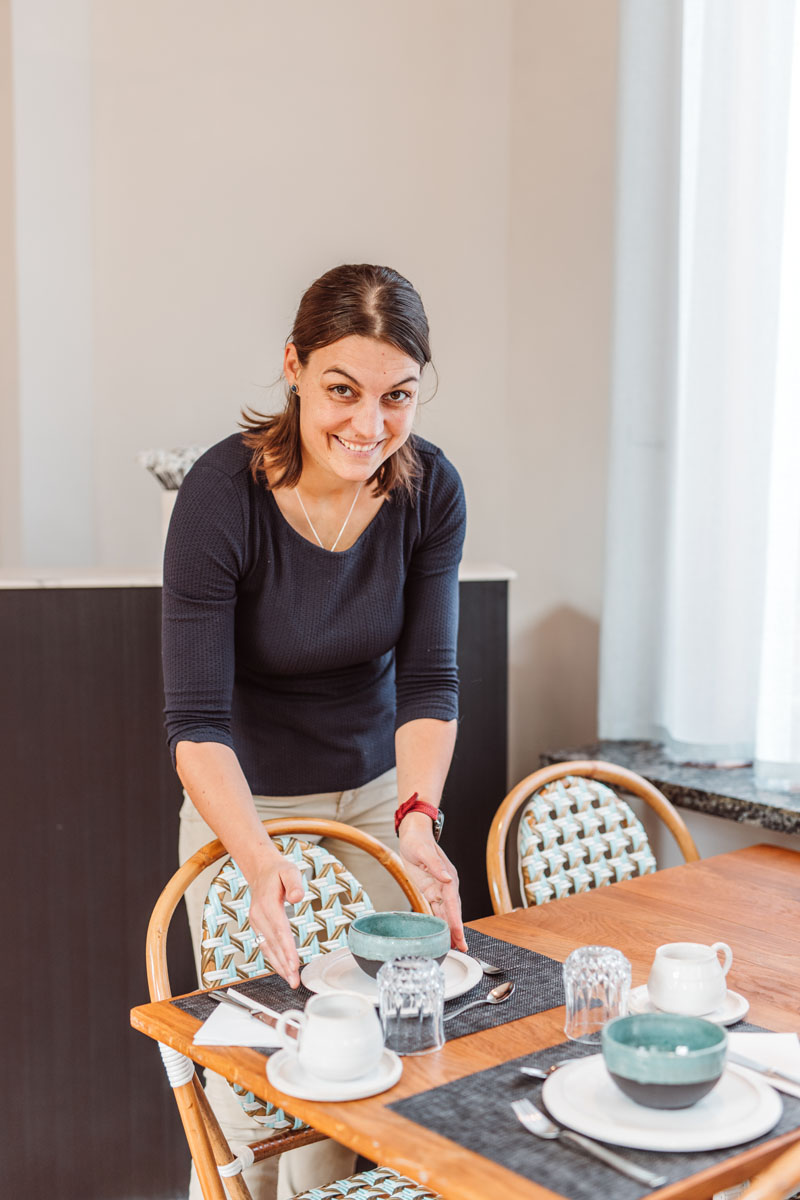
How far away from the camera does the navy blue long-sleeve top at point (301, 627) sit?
1610 millimetres

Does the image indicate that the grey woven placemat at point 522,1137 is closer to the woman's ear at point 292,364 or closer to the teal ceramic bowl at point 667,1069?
the teal ceramic bowl at point 667,1069

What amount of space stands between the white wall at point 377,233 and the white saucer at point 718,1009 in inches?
61.7

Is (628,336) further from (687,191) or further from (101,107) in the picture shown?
(101,107)

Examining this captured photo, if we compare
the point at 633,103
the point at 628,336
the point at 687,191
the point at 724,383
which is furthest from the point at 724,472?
the point at 633,103

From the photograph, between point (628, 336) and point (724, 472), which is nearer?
point (724, 472)

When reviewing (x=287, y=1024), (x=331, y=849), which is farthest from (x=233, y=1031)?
(x=331, y=849)

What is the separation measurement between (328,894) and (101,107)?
1991 millimetres

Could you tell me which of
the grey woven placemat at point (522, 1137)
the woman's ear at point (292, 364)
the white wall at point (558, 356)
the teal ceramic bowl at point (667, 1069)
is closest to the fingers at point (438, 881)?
the grey woven placemat at point (522, 1137)

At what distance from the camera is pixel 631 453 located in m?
2.58

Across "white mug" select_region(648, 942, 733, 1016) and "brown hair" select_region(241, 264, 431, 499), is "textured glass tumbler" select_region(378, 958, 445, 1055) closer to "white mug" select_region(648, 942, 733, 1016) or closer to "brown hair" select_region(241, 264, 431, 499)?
"white mug" select_region(648, 942, 733, 1016)

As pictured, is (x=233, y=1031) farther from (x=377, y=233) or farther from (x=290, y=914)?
(x=377, y=233)

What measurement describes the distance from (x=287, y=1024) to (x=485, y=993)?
0.74ft

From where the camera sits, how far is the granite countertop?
84.7 inches

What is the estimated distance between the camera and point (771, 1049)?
3.97 ft
